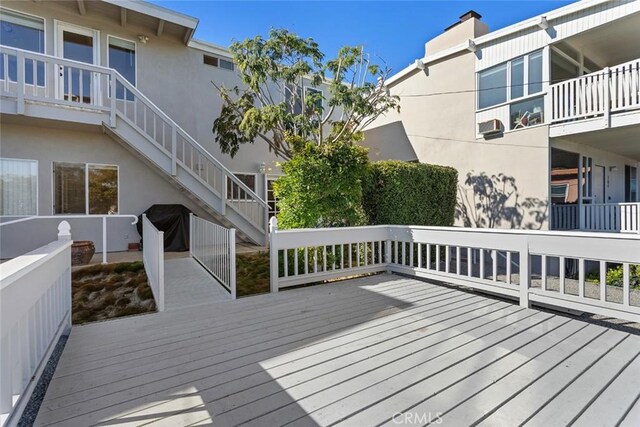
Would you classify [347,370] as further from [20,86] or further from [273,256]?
[20,86]

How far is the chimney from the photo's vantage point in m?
9.88

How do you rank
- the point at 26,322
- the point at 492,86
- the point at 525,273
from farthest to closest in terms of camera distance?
1. the point at 492,86
2. the point at 525,273
3. the point at 26,322

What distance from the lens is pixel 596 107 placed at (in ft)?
24.8

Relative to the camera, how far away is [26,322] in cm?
201

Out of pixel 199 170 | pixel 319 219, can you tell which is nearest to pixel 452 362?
pixel 319 219

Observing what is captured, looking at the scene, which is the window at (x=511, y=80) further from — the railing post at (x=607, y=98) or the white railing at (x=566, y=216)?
the white railing at (x=566, y=216)

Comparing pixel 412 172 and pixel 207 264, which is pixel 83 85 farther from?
pixel 412 172

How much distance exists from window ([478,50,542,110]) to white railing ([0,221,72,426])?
35.1ft

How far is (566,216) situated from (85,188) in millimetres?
13326

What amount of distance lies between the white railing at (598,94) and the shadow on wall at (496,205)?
2091 mm

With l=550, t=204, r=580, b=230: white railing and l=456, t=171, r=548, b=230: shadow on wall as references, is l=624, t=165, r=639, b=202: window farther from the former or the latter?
l=456, t=171, r=548, b=230: shadow on wall

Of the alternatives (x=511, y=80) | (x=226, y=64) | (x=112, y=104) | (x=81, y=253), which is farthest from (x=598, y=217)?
(x=81, y=253)

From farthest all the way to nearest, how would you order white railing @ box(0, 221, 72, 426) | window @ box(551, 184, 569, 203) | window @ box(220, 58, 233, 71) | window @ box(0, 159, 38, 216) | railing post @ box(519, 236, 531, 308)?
1. window @ box(551, 184, 569, 203)
2. window @ box(220, 58, 233, 71)
3. window @ box(0, 159, 38, 216)
4. railing post @ box(519, 236, 531, 308)
5. white railing @ box(0, 221, 72, 426)

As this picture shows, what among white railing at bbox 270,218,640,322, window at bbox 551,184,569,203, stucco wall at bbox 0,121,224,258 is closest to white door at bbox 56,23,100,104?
stucco wall at bbox 0,121,224,258
